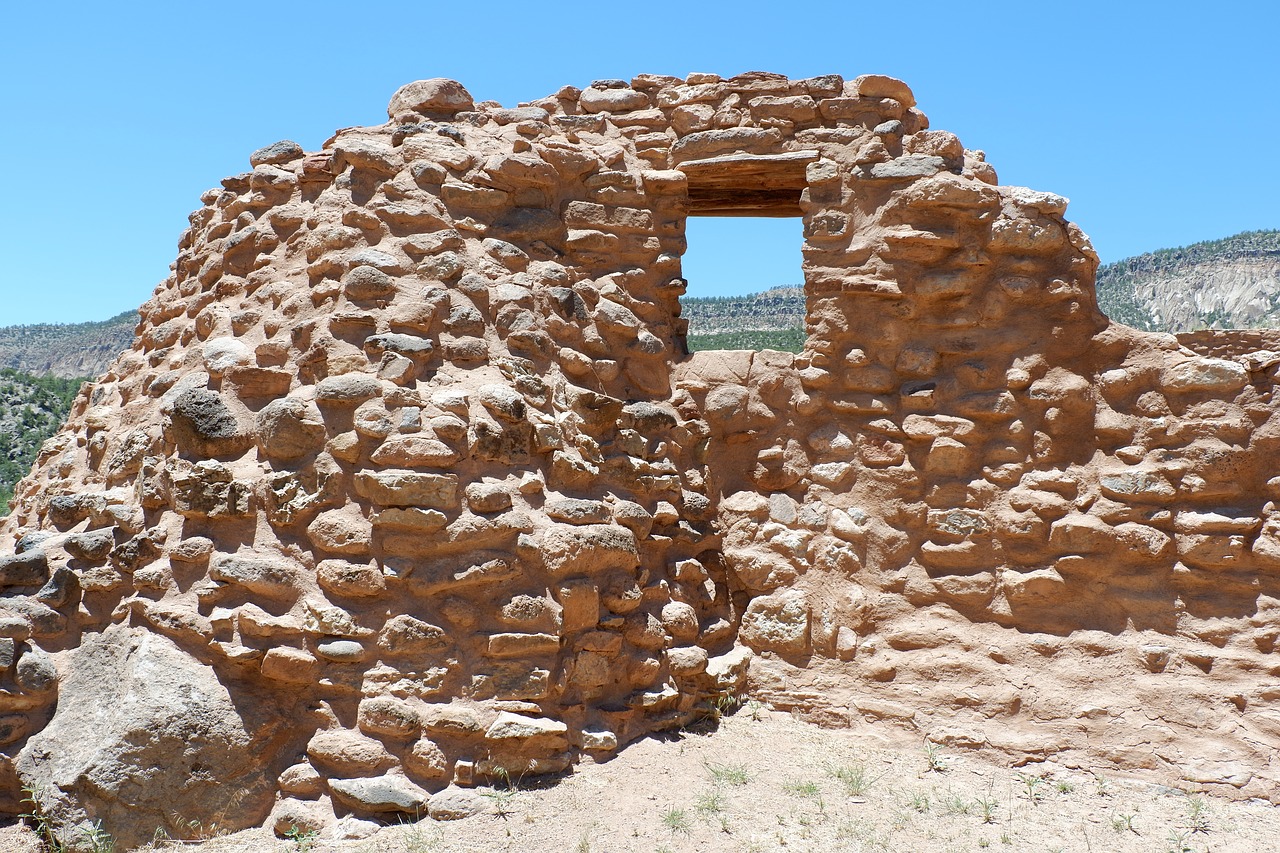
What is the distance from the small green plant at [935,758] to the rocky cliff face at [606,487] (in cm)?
8

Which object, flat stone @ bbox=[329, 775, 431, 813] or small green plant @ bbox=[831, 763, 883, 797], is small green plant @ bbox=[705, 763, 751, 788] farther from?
flat stone @ bbox=[329, 775, 431, 813]

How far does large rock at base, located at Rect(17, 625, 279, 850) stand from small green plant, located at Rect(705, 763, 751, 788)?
1.85 m

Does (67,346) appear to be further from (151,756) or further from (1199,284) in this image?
(151,756)

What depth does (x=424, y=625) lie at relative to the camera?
14.1 feet

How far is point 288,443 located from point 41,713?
4.99 feet

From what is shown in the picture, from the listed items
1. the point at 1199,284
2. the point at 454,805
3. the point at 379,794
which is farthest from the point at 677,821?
the point at 1199,284

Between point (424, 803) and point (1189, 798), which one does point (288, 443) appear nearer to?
point (424, 803)

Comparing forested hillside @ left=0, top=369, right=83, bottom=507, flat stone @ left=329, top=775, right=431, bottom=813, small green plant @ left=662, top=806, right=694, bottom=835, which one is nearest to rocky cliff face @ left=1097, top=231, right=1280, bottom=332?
small green plant @ left=662, top=806, right=694, bottom=835

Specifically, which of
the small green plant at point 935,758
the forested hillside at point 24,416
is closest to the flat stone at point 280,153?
the small green plant at point 935,758

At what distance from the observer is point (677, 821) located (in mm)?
4105

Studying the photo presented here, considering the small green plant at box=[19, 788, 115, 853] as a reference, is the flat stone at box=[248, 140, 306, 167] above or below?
above

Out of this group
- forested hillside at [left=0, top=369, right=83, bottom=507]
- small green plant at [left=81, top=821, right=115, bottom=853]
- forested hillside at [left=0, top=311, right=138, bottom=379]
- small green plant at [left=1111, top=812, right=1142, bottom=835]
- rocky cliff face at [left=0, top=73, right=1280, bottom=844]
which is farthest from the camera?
forested hillside at [left=0, top=311, right=138, bottom=379]

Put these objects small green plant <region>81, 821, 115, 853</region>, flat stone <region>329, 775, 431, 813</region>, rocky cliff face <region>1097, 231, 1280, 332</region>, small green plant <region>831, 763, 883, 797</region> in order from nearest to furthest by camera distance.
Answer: small green plant <region>81, 821, 115, 853</region> → flat stone <region>329, 775, 431, 813</region> → small green plant <region>831, 763, 883, 797</region> → rocky cliff face <region>1097, 231, 1280, 332</region>

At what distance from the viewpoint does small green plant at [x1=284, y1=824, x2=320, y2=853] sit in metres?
3.98
